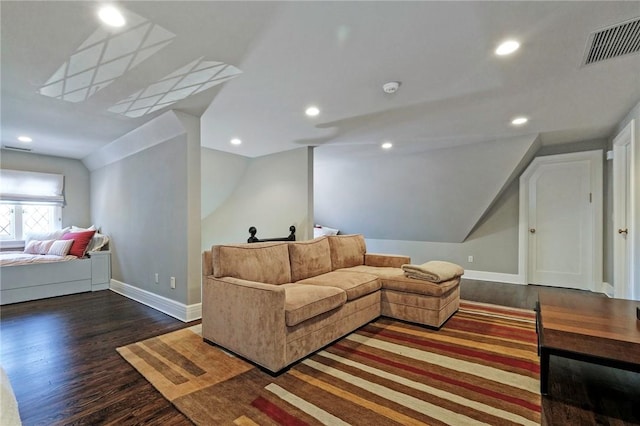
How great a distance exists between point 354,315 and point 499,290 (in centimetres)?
298

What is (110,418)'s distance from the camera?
157 cm

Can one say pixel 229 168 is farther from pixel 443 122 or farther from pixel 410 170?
pixel 443 122

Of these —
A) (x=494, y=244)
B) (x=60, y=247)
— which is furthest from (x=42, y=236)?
(x=494, y=244)

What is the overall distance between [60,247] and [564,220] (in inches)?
306

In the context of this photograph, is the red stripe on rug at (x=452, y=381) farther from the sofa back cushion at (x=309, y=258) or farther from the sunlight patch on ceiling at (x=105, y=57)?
the sunlight patch on ceiling at (x=105, y=57)

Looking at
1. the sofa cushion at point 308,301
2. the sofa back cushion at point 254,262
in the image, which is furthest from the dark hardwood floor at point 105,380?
the sofa back cushion at point 254,262

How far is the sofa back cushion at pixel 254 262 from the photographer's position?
2430 millimetres

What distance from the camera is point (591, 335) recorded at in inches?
64.2

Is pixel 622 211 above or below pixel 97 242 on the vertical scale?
above

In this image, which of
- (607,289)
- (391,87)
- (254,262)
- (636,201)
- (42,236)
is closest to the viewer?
(391,87)

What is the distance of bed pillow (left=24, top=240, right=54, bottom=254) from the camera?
4.46 meters

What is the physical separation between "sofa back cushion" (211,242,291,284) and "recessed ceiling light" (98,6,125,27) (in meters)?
1.61

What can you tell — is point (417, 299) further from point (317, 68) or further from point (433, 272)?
point (317, 68)

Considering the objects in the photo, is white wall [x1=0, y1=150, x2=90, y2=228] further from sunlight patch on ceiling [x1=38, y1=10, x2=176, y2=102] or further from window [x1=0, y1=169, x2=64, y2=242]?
sunlight patch on ceiling [x1=38, y1=10, x2=176, y2=102]
